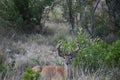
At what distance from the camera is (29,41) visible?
500 inches

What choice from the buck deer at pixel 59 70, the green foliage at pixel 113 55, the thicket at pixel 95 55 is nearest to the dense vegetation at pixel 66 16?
the thicket at pixel 95 55

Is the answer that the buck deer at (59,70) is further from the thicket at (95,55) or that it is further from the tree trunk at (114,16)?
the tree trunk at (114,16)

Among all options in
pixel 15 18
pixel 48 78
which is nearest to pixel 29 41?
pixel 15 18

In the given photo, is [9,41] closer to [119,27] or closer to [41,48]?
[41,48]

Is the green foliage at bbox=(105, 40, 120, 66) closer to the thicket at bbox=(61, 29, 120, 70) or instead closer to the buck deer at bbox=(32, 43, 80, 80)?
the thicket at bbox=(61, 29, 120, 70)

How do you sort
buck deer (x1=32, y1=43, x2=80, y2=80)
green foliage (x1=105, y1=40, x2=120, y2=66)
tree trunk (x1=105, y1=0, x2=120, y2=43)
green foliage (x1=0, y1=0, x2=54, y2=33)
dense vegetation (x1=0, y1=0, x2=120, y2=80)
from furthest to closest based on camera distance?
tree trunk (x1=105, y1=0, x2=120, y2=43)
green foliage (x1=0, y1=0, x2=54, y2=33)
dense vegetation (x1=0, y1=0, x2=120, y2=80)
green foliage (x1=105, y1=40, x2=120, y2=66)
buck deer (x1=32, y1=43, x2=80, y2=80)

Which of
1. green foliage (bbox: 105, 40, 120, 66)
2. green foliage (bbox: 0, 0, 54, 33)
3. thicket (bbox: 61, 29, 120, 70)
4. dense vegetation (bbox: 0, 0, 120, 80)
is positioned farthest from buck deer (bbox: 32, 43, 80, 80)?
green foliage (bbox: 0, 0, 54, 33)

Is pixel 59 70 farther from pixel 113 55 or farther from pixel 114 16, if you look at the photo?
pixel 114 16

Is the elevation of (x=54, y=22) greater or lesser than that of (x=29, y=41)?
greater

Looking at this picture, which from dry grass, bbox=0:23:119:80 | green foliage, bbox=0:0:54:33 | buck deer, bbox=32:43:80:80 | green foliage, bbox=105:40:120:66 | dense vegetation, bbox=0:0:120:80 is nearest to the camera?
buck deer, bbox=32:43:80:80

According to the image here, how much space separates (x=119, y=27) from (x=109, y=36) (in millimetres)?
591

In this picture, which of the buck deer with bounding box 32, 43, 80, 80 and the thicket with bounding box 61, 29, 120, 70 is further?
the thicket with bounding box 61, 29, 120, 70

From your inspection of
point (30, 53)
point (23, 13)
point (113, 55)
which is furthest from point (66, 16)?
point (113, 55)

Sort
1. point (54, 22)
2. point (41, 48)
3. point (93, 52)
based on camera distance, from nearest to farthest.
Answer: point (93, 52)
point (41, 48)
point (54, 22)
